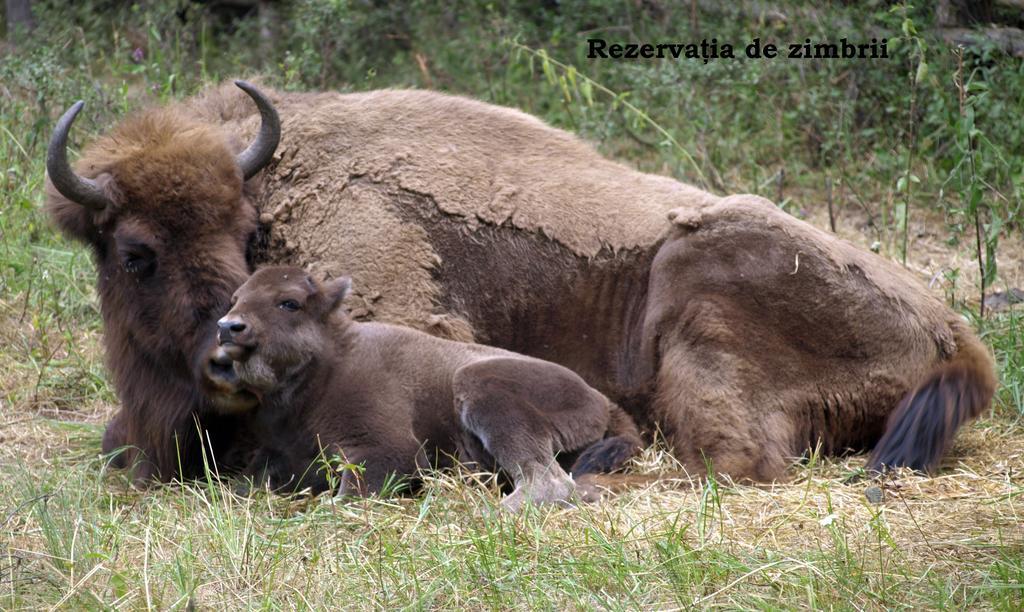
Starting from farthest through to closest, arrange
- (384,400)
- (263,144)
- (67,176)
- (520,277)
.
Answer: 1. (520,277)
2. (263,144)
3. (67,176)
4. (384,400)

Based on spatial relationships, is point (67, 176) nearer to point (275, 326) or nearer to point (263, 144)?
point (263, 144)

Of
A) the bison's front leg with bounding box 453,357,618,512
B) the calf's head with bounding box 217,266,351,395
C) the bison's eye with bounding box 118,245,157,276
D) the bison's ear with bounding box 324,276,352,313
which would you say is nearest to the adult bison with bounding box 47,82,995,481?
the bison's eye with bounding box 118,245,157,276

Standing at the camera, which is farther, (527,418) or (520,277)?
(520,277)

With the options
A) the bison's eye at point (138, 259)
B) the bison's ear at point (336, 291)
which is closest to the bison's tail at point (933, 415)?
the bison's ear at point (336, 291)

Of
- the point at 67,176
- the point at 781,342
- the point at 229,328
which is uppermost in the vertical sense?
the point at 67,176

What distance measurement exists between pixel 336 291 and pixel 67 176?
105 cm

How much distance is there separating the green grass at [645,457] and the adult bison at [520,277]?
0.83ft

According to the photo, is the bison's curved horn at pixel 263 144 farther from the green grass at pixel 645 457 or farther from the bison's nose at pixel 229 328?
the green grass at pixel 645 457

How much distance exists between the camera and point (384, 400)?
438cm

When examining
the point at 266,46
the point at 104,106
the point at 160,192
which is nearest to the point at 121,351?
the point at 160,192

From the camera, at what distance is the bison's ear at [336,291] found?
4.45m

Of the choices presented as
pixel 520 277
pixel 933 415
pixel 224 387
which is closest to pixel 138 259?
pixel 224 387

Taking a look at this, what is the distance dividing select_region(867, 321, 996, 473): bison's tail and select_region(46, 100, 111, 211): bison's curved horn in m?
2.95

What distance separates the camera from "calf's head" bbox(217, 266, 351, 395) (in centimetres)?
420
